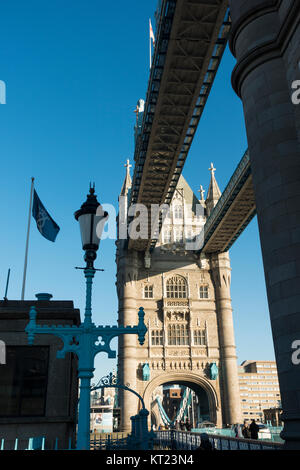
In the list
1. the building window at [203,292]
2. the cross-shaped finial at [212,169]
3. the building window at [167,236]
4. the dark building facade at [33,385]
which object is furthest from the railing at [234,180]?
the dark building facade at [33,385]

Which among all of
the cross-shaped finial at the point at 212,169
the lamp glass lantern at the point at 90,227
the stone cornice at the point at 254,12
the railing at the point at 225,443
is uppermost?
the cross-shaped finial at the point at 212,169

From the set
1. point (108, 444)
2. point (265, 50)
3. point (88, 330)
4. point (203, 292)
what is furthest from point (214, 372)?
point (88, 330)

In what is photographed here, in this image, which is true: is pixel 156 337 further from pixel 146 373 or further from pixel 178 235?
pixel 178 235

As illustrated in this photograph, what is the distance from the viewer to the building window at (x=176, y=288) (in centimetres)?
4772

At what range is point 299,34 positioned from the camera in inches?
361

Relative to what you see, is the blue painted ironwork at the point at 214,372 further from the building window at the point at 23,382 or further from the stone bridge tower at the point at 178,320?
the building window at the point at 23,382

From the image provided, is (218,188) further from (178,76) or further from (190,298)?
(178,76)

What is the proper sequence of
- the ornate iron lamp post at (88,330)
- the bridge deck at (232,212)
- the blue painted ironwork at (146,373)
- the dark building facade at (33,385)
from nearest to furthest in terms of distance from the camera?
the ornate iron lamp post at (88,330) → the dark building facade at (33,385) → the bridge deck at (232,212) → the blue painted ironwork at (146,373)

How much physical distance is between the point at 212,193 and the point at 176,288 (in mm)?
13245

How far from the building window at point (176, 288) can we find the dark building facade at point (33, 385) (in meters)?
38.4

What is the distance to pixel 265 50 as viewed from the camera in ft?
33.7

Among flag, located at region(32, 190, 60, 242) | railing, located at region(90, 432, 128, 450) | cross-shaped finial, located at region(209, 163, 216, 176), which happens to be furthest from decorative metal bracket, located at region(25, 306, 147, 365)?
cross-shaped finial, located at region(209, 163, 216, 176)

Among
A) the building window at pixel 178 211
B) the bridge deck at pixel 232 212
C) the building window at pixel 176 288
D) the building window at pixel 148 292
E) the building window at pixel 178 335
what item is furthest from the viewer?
the building window at pixel 178 211

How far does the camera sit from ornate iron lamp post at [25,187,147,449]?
679 cm
